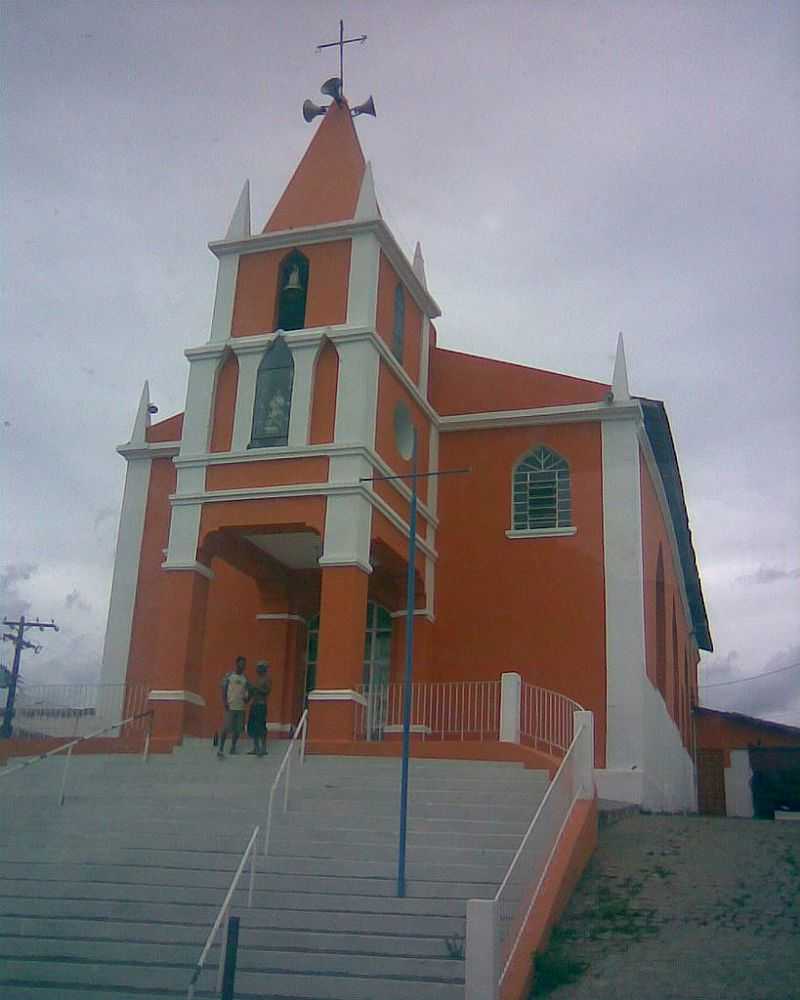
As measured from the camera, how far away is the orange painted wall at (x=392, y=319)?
20219 millimetres

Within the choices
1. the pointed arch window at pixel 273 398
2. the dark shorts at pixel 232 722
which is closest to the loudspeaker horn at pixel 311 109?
the pointed arch window at pixel 273 398

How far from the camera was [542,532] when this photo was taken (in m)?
20.6

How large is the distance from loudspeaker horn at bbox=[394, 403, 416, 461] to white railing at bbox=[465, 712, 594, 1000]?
7.49 meters

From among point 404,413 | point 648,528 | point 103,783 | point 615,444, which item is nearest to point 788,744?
point 648,528

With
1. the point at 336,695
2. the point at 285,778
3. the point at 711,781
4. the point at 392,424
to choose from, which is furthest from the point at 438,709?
the point at 711,781

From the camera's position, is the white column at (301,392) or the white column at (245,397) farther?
the white column at (245,397)

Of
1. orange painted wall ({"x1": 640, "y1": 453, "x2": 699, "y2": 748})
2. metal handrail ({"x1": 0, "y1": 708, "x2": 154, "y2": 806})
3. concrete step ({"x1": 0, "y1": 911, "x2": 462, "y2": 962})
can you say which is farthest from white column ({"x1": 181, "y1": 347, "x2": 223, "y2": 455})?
concrete step ({"x1": 0, "y1": 911, "x2": 462, "y2": 962})

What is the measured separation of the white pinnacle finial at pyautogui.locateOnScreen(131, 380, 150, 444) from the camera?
2306cm

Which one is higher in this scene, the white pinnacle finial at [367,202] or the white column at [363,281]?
the white pinnacle finial at [367,202]

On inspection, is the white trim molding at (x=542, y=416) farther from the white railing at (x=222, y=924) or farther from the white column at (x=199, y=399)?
the white railing at (x=222, y=924)

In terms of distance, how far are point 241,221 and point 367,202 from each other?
96.5 inches

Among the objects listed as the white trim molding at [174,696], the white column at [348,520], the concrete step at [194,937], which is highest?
the white column at [348,520]

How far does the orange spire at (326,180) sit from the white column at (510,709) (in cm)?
915

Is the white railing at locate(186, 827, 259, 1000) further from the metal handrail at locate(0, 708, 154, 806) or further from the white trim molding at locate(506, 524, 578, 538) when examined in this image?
the white trim molding at locate(506, 524, 578, 538)
